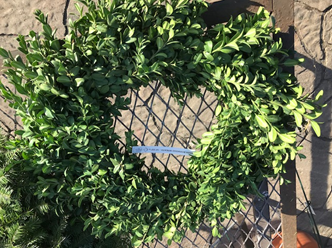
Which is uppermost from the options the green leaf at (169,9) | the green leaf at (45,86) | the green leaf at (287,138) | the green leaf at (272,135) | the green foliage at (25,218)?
the green leaf at (169,9)

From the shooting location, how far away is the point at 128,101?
1.06m

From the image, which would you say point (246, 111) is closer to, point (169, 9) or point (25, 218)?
point (169, 9)

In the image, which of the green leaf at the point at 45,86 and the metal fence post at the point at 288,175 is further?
the metal fence post at the point at 288,175

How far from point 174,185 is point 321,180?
3.93 feet

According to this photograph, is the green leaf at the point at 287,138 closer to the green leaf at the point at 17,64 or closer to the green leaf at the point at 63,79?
the green leaf at the point at 63,79

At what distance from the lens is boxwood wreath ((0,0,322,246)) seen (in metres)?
0.95

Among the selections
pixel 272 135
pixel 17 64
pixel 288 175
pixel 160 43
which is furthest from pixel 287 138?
pixel 17 64

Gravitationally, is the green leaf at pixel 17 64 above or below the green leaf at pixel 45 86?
above

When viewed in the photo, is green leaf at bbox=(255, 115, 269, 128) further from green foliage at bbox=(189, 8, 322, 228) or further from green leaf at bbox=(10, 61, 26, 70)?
green leaf at bbox=(10, 61, 26, 70)

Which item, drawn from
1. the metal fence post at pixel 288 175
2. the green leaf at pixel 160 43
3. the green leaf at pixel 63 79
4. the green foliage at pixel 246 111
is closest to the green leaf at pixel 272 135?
the green foliage at pixel 246 111

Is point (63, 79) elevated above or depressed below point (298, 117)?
below

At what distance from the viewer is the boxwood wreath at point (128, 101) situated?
0.95m

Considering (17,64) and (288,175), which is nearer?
(17,64)

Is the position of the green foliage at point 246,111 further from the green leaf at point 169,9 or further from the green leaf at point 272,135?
the green leaf at point 169,9
